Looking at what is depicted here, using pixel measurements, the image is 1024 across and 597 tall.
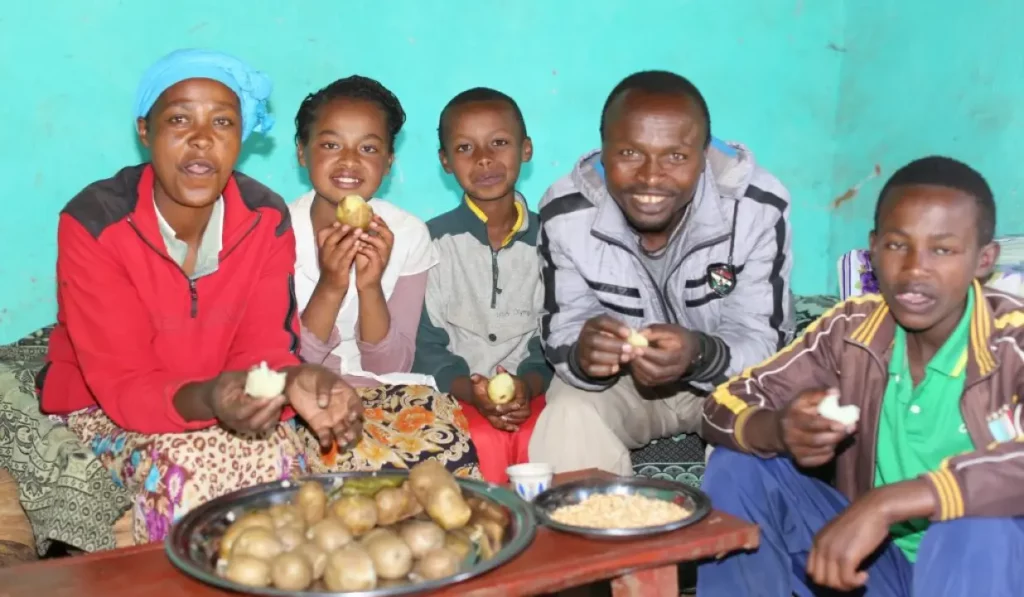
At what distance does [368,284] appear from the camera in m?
3.10

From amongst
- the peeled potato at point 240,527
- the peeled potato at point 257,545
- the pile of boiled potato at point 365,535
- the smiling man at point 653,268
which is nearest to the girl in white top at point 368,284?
the smiling man at point 653,268

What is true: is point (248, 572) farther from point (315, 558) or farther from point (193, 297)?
point (193, 297)

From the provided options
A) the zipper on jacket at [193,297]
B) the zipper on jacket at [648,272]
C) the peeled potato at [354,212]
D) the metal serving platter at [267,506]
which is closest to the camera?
the metal serving platter at [267,506]

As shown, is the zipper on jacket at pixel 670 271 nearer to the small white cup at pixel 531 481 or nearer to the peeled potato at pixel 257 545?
the small white cup at pixel 531 481

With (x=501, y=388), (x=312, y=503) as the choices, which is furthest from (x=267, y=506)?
(x=501, y=388)

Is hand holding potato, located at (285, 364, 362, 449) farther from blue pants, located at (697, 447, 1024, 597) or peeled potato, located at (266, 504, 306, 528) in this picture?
blue pants, located at (697, 447, 1024, 597)

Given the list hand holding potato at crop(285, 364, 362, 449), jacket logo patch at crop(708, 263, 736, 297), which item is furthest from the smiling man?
hand holding potato at crop(285, 364, 362, 449)

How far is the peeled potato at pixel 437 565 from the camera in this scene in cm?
176

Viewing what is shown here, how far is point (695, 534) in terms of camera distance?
2.03m

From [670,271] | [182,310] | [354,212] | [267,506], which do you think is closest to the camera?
[267,506]

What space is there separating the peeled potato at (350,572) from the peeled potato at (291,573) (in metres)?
0.03

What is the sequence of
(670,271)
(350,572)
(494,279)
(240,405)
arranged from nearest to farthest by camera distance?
(350,572) < (240,405) < (670,271) < (494,279)

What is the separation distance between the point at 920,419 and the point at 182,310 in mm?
1879

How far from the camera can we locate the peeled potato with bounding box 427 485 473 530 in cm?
195
